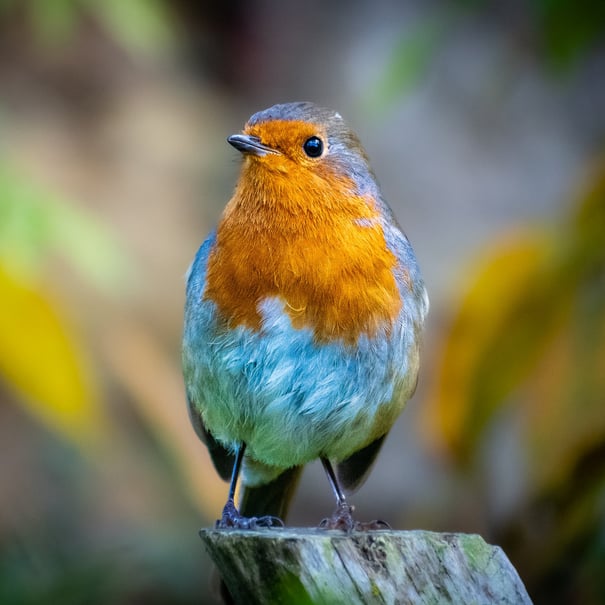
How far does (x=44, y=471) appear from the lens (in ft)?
19.8

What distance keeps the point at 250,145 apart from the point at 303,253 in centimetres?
39

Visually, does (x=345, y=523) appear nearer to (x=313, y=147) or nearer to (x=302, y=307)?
(x=302, y=307)

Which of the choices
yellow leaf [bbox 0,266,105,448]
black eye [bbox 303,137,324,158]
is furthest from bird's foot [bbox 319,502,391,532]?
black eye [bbox 303,137,324,158]

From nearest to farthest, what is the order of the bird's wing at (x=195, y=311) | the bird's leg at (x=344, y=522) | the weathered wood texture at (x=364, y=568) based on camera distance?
1. the weathered wood texture at (x=364, y=568)
2. the bird's leg at (x=344, y=522)
3. the bird's wing at (x=195, y=311)

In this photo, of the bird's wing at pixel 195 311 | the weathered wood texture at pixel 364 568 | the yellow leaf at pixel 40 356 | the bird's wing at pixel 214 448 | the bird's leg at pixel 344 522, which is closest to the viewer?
the weathered wood texture at pixel 364 568

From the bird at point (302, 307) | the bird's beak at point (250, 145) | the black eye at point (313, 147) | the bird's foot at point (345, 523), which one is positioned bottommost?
the bird's foot at point (345, 523)

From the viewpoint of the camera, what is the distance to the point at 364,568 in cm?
247

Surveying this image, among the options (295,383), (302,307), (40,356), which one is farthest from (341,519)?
(40,356)

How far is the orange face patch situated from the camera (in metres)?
3.10

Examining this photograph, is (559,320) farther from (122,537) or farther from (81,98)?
(81,98)

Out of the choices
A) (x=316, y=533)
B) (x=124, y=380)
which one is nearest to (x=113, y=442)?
(x=124, y=380)

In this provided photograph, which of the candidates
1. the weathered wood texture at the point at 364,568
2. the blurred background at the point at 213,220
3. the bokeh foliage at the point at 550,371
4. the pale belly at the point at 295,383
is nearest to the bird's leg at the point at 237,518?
the pale belly at the point at 295,383

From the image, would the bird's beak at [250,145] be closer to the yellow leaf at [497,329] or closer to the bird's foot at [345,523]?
the yellow leaf at [497,329]

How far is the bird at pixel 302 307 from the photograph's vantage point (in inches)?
123
